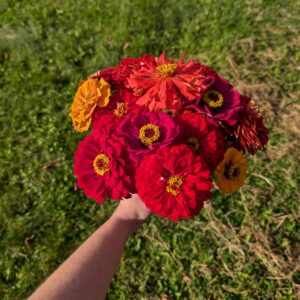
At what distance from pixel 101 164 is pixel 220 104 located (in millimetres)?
449

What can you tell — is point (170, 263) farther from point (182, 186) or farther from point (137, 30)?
point (137, 30)

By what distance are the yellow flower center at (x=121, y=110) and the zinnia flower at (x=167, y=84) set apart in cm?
7

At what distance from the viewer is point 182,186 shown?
116 centimetres

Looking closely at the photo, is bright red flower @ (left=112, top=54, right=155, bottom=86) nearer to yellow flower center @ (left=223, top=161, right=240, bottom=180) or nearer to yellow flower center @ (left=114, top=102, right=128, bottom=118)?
yellow flower center @ (left=114, top=102, right=128, bottom=118)

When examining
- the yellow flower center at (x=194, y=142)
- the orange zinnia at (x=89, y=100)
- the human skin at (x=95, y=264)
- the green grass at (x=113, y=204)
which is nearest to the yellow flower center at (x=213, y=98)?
the yellow flower center at (x=194, y=142)

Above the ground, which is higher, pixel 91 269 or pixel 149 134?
pixel 149 134

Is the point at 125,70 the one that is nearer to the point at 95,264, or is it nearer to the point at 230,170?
the point at 230,170

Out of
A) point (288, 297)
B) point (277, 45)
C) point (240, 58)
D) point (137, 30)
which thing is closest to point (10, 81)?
point (137, 30)

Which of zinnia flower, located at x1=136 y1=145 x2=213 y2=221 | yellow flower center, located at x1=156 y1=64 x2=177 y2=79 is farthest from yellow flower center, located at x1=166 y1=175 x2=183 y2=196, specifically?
yellow flower center, located at x1=156 y1=64 x2=177 y2=79

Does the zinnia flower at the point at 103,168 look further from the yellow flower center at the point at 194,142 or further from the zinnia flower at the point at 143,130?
the yellow flower center at the point at 194,142

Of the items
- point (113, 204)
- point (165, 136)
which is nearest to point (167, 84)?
point (165, 136)

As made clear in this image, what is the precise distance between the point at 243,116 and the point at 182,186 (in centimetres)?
34

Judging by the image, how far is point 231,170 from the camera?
1309 mm

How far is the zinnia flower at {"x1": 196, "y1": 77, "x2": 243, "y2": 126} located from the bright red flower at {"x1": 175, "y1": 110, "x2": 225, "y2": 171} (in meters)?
0.04
